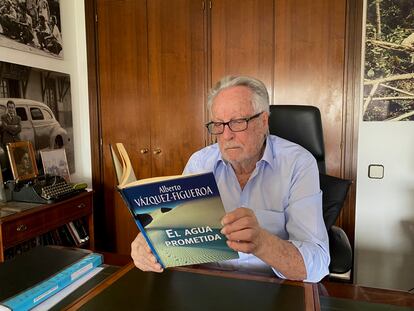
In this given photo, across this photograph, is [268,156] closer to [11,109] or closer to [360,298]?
[360,298]

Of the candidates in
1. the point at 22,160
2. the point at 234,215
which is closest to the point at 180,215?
the point at 234,215

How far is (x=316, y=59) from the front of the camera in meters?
2.05

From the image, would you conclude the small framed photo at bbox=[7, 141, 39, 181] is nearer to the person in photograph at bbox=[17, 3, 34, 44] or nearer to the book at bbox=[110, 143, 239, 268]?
the person in photograph at bbox=[17, 3, 34, 44]

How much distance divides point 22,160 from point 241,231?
170 cm

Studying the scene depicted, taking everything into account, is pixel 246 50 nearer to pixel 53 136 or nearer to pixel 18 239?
pixel 53 136

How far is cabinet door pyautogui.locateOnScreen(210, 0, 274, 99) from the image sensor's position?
6.97 ft

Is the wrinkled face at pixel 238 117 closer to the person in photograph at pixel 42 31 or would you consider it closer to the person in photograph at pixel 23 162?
the person in photograph at pixel 23 162

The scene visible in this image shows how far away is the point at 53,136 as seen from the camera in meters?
2.30

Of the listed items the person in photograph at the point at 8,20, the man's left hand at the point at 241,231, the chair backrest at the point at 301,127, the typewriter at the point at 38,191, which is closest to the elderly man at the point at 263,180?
the man's left hand at the point at 241,231

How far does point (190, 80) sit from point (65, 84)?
91 centimetres

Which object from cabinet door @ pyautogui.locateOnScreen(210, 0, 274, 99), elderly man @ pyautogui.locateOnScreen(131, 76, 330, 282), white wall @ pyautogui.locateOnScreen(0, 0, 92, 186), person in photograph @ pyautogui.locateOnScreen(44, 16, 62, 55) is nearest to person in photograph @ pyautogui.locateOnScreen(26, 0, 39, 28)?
person in photograph @ pyautogui.locateOnScreen(44, 16, 62, 55)

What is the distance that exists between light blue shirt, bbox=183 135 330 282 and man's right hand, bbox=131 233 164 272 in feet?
1.07

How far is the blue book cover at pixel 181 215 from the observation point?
0.67 meters

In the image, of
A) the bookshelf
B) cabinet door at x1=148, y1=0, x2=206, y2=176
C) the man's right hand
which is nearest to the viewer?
the man's right hand
